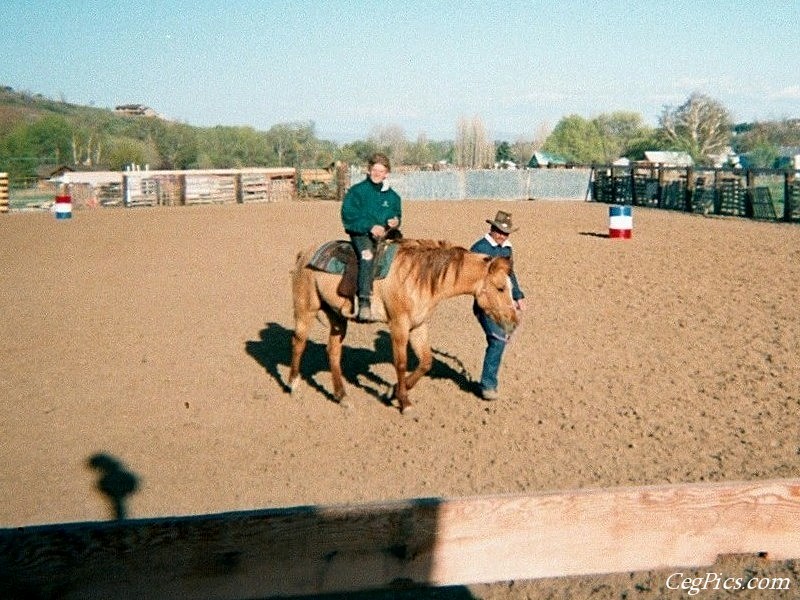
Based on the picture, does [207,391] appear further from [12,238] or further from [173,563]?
[12,238]

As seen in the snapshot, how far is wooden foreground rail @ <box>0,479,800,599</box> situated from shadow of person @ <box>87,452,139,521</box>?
10.4 feet

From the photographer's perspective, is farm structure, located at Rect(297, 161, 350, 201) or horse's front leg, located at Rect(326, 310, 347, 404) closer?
horse's front leg, located at Rect(326, 310, 347, 404)

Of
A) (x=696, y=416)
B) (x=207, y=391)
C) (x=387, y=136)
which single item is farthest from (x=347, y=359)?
(x=387, y=136)

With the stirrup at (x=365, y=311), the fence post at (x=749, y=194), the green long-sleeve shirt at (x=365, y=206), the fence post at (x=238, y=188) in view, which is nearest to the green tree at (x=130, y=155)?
the fence post at (x=238, y=188)

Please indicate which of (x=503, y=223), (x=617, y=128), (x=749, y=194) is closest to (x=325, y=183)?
(x=749, y=194)

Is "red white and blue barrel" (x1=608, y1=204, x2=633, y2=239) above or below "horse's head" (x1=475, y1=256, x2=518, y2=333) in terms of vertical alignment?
above

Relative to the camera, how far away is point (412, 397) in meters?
8.14

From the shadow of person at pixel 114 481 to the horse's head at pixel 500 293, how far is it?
3.30 metres

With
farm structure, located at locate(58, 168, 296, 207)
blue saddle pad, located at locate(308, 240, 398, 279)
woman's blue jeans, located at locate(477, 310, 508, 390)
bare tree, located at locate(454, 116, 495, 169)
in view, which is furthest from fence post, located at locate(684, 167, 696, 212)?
bare tree, located at locate(454, 116, 495, 169)

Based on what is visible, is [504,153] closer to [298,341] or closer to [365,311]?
[298,341]

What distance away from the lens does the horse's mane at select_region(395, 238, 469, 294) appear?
738 cm

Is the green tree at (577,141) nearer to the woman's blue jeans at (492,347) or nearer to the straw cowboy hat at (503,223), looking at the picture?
the straw cowboy hat at (503,223)

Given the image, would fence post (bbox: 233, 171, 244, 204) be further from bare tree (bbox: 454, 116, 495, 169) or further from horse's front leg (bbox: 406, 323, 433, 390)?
bare tree (bbox: 454, 116, 495, 169)

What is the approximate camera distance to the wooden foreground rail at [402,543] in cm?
248
